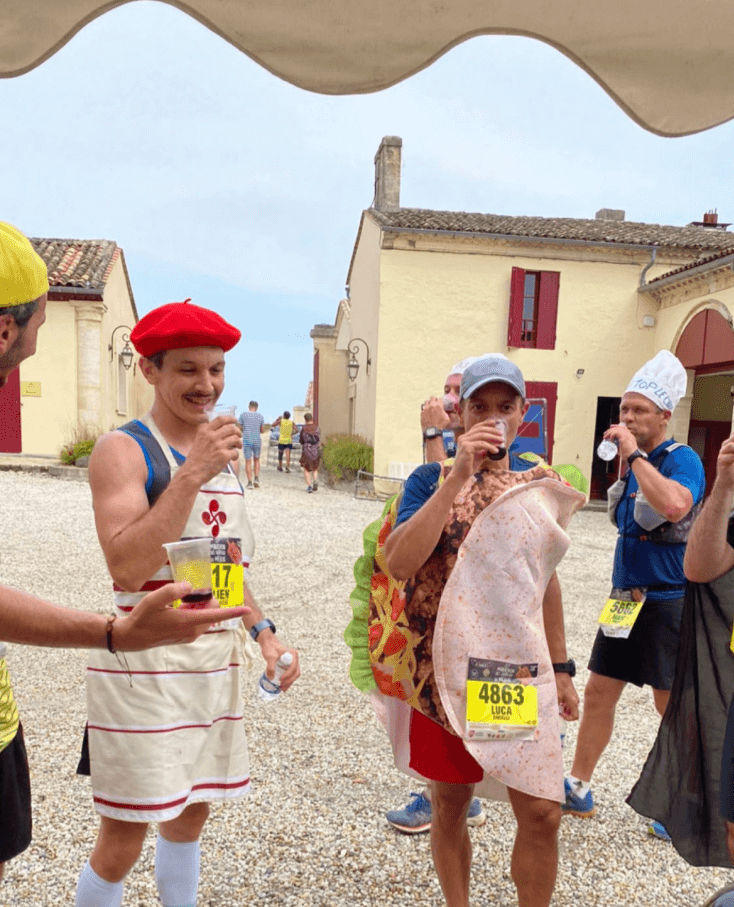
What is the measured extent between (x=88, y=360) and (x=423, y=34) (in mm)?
15234

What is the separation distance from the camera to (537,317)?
1398cm

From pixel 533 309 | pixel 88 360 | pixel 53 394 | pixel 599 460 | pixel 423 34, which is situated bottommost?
pixel 599 460

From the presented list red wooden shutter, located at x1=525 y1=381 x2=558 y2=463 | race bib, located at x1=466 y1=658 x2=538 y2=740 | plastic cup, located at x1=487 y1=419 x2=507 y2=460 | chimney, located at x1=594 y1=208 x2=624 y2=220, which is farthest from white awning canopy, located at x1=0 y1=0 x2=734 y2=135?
chimney, located at x1=594 y1=208 x2=624 y2=220

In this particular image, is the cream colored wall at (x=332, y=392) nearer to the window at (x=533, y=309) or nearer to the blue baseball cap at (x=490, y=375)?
the window at (x=533, y=309)

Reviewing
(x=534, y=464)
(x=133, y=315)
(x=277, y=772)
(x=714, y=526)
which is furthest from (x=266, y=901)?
(x=133, y=315)

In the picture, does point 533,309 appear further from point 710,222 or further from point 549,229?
point 710,222

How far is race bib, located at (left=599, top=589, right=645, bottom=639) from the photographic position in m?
2.47

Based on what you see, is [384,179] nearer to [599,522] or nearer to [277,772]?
[599,522]

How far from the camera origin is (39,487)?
12641mm

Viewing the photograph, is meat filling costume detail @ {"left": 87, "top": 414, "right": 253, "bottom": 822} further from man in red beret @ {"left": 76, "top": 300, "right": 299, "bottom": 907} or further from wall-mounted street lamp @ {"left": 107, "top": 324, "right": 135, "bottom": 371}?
wall-mounted street lamp @ {"left": 107, "top": 324, "right": 135, "bottom": 371}

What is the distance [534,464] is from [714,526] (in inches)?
21.2

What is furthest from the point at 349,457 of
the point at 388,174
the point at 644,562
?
the point at 644,562

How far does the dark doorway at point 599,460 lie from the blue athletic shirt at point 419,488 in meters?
13.6

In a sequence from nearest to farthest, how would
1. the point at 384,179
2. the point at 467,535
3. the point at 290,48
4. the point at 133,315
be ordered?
the point at 290,48 < the point at 467,535 < the point at 384,179 < the point at 133,315
